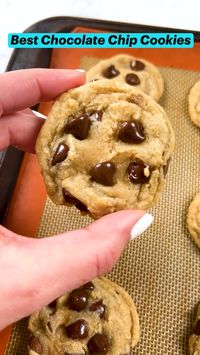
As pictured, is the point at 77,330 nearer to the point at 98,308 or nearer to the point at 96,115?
the point at 98,308

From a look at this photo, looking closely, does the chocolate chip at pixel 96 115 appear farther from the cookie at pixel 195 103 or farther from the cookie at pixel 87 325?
the cookie at pixel 195 103

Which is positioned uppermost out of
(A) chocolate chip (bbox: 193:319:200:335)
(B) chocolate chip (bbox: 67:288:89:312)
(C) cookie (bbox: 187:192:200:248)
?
(C) cookie (bbox: 187:192:200:248)

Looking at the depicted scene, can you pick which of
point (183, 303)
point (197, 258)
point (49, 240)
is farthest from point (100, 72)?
point (49, 240)

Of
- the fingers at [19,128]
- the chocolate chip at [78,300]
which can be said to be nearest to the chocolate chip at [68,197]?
the fingers at [19,128]

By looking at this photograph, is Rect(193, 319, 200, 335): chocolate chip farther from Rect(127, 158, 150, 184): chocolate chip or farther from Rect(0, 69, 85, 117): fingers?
Rect(0, 69, 85, 117): fingers

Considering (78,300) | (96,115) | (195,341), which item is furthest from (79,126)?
(195,341)

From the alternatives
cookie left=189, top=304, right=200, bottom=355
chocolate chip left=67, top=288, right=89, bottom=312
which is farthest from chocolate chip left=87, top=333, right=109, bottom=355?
cookie left=189, top=304, right=200, bottom=355
